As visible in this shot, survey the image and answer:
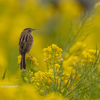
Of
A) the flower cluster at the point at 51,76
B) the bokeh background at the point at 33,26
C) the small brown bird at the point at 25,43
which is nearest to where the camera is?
the flower cluster at the point at 51,76

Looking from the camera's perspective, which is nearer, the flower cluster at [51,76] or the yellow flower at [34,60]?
the flower cluster at [51,76]

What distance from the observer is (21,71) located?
262 centimetres

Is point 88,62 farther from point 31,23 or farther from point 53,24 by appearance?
point 53,24

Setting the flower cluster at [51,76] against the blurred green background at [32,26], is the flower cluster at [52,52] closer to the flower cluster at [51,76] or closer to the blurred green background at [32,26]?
the flower cluster at [51,76]

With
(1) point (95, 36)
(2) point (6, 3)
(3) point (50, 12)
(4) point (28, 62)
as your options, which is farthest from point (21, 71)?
(3) point (50, 12)

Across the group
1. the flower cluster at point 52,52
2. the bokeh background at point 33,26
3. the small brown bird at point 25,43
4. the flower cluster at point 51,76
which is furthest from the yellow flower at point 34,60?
the bokeh background at point 33,26

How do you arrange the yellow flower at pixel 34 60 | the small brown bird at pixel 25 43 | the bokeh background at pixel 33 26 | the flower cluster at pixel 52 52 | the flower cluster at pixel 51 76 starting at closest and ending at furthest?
the flower cluster at pixel 51 76 < the flower cluster at pixel 52 52 < the yellow flower at pixel 34 60 < the small brown bird at pixel 25 43 < the bokeh background at pixel 33 26

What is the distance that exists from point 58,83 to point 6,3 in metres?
6.00

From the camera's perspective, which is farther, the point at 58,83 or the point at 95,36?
the point at 95,36

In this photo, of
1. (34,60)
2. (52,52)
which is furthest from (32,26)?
(52,52)

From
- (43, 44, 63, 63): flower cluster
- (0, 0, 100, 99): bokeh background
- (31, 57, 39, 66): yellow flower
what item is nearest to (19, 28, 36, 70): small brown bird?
(31, 57, 39, 66): yellow flower

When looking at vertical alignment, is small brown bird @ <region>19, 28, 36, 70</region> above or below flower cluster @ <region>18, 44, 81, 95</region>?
above

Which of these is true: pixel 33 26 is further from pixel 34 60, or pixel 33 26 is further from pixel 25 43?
pixel 34 60

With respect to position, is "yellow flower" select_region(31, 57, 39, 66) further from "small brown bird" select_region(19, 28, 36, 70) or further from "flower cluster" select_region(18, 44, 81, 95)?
"small brown bird" select_region(19, 28, 36, 70)
